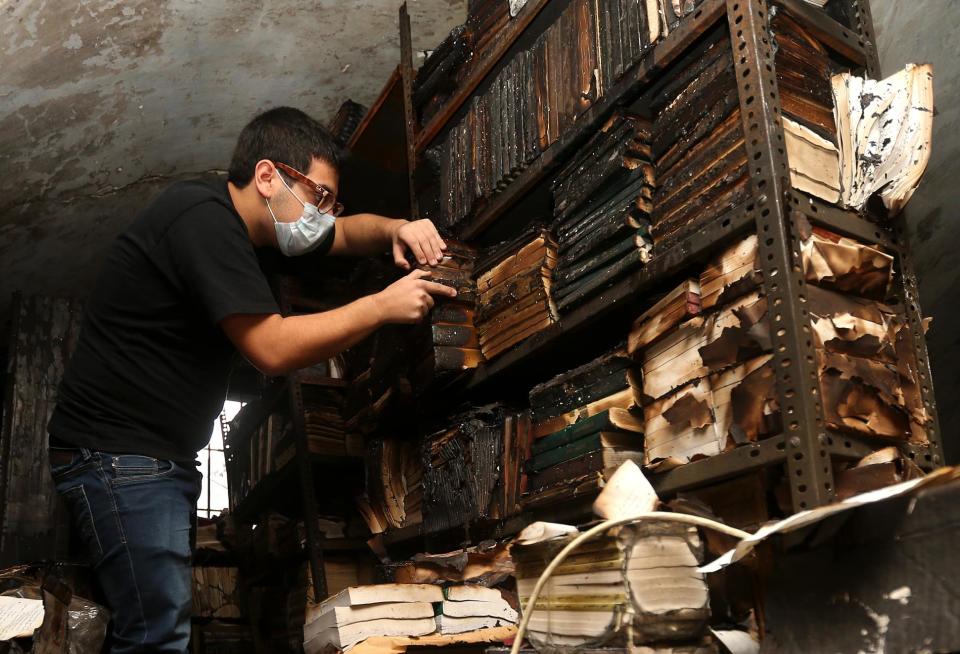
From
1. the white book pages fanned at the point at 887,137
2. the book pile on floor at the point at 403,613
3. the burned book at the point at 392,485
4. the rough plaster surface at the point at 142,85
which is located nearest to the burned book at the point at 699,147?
the white book pages fanned at the point at 887,137

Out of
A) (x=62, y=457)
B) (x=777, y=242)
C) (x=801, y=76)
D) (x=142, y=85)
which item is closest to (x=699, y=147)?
(x=801, y=76)

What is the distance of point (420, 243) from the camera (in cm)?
242

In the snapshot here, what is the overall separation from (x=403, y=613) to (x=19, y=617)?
2.86 ft

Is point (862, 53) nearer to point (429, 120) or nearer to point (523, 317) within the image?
point (523, 317)

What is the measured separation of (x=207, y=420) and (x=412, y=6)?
211 cm

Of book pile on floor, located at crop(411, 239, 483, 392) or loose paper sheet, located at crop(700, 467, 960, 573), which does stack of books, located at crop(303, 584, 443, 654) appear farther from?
loose paper sheet, located at crop(700, 467, 960, 573)

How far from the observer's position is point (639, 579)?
1345mm

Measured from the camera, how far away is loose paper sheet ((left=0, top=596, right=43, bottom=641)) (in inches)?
77.4

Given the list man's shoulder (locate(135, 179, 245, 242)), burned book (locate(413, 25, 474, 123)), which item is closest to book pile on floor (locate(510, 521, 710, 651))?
man's shoulder (locate(135, 179, 245, 242))

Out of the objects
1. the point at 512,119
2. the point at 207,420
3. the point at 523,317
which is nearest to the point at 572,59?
the point at 512,119

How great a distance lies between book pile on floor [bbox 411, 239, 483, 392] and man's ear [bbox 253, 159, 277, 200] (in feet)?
1.67

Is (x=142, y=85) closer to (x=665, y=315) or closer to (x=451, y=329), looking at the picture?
(x=451, y=329)

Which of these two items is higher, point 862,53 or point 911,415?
point 862,53

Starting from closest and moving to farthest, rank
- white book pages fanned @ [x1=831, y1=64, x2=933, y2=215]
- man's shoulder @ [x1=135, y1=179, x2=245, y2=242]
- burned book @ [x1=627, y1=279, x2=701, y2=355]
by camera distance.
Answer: white book pages fanned @ [x1=831, y1=64, x2=933, y2=215] → burned book @ [x1=627, y1=279, x2=701, y2=355] → man's shoulder @ [x1=135, y1=179, x2=245, y2=242]
